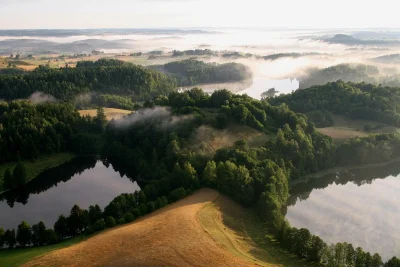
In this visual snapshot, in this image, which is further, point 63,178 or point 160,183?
point 63,178

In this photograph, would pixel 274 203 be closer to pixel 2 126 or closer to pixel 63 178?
pixel 63 178

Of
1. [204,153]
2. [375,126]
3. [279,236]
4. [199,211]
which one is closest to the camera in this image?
[279,236]

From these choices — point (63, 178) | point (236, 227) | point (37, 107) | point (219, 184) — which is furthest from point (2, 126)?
point (236, 227)

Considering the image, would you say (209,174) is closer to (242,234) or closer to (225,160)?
(225,160)

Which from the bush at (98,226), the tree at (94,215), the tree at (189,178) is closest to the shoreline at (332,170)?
the tree at (189,178)

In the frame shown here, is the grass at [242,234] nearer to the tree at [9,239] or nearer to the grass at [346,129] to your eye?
the tree at [9,239]

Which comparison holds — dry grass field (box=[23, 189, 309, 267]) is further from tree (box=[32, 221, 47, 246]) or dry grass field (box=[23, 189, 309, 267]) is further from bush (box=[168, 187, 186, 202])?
tree (box=[32, 221, 47, 246])
